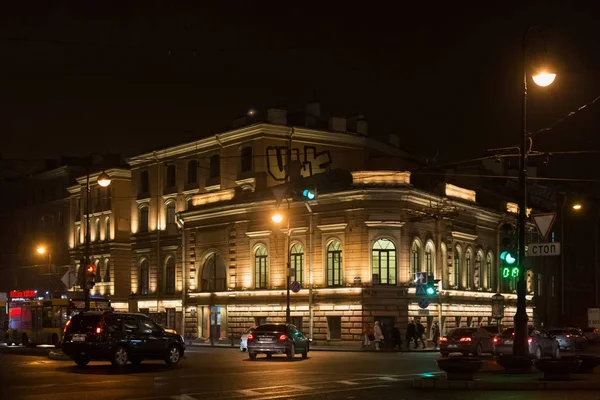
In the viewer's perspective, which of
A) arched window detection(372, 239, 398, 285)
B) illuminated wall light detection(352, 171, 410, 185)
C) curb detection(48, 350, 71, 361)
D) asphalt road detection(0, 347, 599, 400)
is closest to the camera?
asphalt road detection(0, 347, 599, 400)

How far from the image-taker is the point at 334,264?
2270 inches

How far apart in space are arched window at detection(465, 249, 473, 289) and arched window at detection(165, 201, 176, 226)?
23.0m

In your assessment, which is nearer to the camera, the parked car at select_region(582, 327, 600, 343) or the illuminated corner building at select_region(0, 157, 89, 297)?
the parked car at select_region(582, 327, 600, 343)

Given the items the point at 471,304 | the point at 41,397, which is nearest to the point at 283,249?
the point at 471,304

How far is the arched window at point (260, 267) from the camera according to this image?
61.7 metres

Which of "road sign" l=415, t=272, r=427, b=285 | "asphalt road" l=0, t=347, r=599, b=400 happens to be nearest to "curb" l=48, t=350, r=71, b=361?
"asphalt road" l=0, t=347, r=599, b=400

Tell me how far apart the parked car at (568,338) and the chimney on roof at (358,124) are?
26.3 m

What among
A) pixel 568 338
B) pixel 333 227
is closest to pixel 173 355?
pixel 568 338

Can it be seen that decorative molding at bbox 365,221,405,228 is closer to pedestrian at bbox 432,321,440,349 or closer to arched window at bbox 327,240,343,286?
arched window at bbox 327,240,343,286

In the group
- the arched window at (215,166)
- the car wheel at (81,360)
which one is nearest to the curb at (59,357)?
the car wheel at (81,360)

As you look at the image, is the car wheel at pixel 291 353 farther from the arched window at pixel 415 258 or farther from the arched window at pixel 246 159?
the arched window at pixel 246 159

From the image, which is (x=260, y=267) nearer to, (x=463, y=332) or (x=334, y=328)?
(x=334, y=328)

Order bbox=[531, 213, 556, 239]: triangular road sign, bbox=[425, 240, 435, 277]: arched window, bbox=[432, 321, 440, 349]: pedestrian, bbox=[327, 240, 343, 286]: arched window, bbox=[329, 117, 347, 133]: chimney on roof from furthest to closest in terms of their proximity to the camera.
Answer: bbox=[329, 117, 347, 133]: chimney on roof → bbox=[425, 240, 435, 277]: arched window → bbox=[327, 240, 343, 286]: arched window → bbox=[432, 321, 440, 349]: pedestrian → bbox=[531, 213, 556, 239]: triangular road sign

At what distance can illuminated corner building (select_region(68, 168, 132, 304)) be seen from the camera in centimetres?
7819
